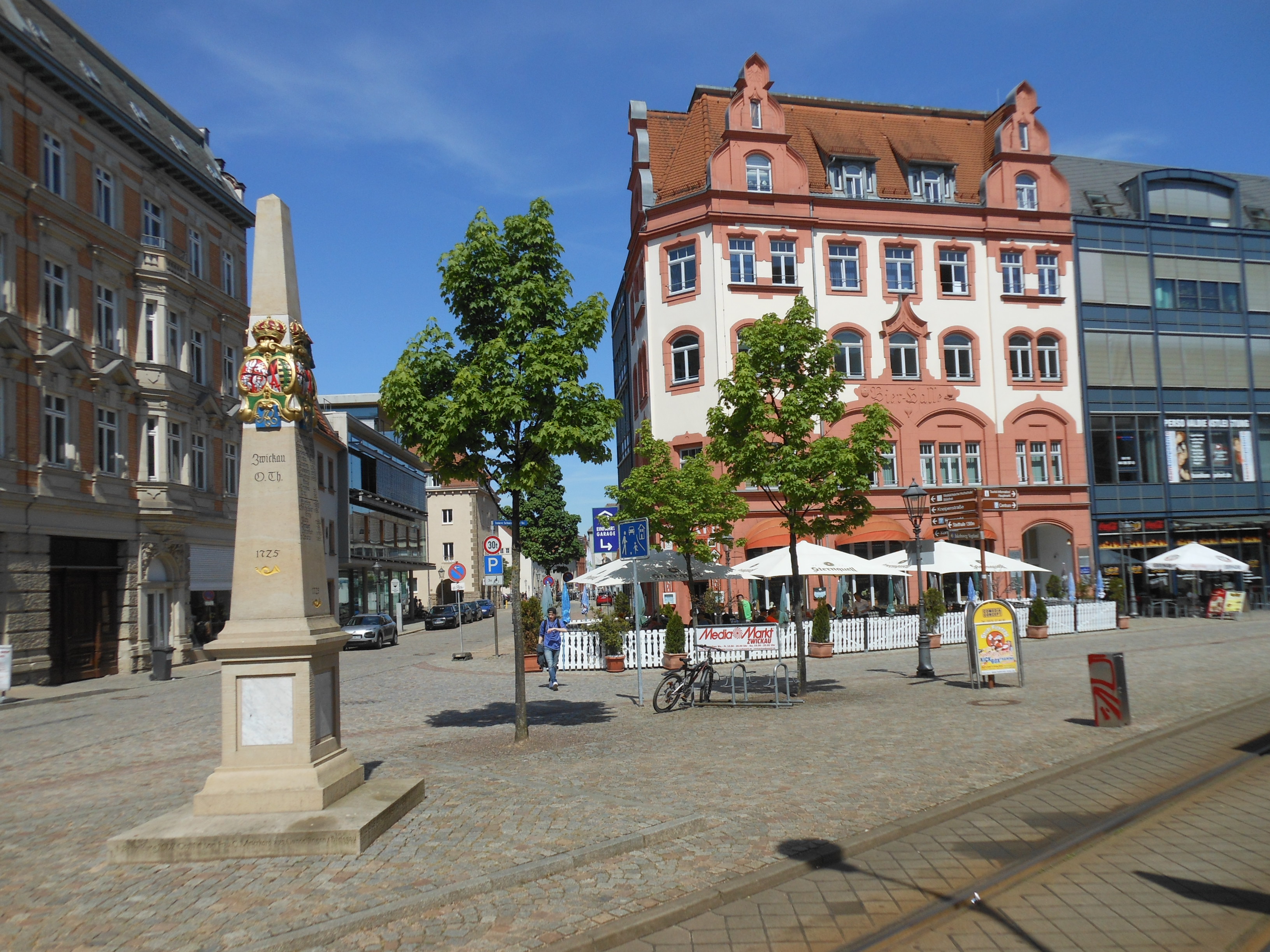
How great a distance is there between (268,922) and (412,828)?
214cm

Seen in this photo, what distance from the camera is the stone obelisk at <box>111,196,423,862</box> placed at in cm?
741

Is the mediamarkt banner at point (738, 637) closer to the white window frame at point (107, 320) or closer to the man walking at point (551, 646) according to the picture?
the man walking at point (551, 646)

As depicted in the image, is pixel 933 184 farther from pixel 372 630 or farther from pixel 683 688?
pixel 683 688

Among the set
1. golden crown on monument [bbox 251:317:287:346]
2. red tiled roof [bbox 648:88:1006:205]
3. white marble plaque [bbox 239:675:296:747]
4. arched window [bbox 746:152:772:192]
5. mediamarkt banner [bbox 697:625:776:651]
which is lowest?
mediamarkt banner [bbox 697:625:776:651]


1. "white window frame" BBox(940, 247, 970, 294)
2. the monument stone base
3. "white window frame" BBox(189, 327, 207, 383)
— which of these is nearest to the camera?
the monument stone base

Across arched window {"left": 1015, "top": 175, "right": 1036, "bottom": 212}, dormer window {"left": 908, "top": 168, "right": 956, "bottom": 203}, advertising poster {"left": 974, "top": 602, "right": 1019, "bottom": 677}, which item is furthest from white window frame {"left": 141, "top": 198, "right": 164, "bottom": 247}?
arched window {"left": 1015, "top": 175, "right": 1036, "bottom": 212}

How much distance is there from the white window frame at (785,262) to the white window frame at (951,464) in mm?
8714

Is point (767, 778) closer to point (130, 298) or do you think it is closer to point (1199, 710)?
point (1199, 710)

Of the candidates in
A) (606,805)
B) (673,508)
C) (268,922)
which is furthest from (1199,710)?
(673,508)

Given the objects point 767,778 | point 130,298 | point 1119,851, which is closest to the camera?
point 1119,851

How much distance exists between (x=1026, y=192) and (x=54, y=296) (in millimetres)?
35351

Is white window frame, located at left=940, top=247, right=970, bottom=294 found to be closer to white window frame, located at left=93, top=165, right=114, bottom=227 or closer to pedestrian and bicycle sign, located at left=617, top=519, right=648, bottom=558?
pedestrian and bicycle sign, located at left=617, top=519, right=648, bottom=558

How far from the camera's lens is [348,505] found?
188ft

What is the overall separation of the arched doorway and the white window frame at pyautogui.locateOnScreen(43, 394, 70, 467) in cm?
3367
